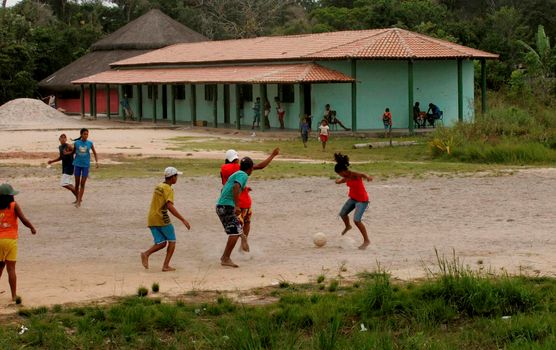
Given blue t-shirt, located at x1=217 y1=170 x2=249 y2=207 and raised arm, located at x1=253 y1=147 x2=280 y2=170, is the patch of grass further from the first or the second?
raised arm, located at x1=253 y1=147 x2=280 y2=170

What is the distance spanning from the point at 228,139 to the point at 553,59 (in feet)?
51.9

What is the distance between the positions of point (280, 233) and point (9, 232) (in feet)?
19.5

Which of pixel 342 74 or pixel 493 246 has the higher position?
pixel 342 74

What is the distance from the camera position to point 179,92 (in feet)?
180

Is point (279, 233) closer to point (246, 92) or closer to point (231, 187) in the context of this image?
point (231, 187)

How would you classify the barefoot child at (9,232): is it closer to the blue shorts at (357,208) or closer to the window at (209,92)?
the blue shorts at (357,208)

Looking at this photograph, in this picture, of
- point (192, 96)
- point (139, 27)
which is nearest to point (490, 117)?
point (192, 96)

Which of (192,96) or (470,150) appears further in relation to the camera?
(192,96)

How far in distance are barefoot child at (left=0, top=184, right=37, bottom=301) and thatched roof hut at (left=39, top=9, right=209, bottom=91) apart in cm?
5347

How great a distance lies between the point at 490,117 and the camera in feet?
105

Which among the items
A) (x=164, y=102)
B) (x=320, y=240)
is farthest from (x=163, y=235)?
(x=164, y=102)

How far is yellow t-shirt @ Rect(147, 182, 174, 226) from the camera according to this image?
13.4 m

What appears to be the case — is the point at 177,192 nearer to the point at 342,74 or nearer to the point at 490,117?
the point at 490,117

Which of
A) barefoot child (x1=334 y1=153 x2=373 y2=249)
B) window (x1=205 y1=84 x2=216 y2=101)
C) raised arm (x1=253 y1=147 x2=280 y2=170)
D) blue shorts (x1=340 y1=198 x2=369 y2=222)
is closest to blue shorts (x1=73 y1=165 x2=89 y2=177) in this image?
raised arm (x1=253 y1=147 x2=280 y2=170)
